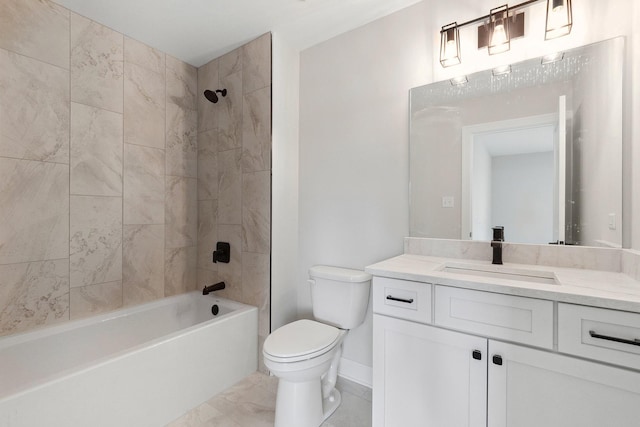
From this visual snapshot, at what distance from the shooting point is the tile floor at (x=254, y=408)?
1567mm

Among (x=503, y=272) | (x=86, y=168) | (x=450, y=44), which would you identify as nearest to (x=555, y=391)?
(x=503, y=272)

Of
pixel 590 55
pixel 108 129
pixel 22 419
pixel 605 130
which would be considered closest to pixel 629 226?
pixel 605 130

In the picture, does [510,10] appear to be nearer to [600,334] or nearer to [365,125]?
[365,125]

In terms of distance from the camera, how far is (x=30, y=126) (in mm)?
1665

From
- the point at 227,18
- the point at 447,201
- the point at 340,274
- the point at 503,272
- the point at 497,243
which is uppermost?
the point at 227,18

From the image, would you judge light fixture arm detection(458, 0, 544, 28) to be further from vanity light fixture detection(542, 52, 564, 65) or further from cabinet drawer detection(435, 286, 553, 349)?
cabinet drawer detection(435, 286, 553, 349)

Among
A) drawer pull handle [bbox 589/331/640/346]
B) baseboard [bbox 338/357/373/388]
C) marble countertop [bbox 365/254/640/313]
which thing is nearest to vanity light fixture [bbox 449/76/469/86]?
marble countertop [bbox 365/254/640/313]

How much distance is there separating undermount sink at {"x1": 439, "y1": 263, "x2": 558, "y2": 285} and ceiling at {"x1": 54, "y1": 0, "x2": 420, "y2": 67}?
1.57 meters

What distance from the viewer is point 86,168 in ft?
6.20

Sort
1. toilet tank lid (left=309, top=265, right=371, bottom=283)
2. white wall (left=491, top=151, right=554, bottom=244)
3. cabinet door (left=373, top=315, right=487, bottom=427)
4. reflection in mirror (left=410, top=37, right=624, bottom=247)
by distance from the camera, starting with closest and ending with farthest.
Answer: cabinet door (left=373, top=315, right=487, bottom=427), reflection in mirror (left=410, top=37, right=624, bottom=247), white wall (left=491, top=151, right=554, bottom=244), toilet tank lid (left=309, top=265, right=371, bottom=283)

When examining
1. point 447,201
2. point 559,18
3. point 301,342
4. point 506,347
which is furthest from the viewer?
point 447,201

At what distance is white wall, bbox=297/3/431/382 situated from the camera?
1759 mm

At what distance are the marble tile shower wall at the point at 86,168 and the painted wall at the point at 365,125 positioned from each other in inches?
44.1

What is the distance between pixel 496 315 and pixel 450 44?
1.40 m
